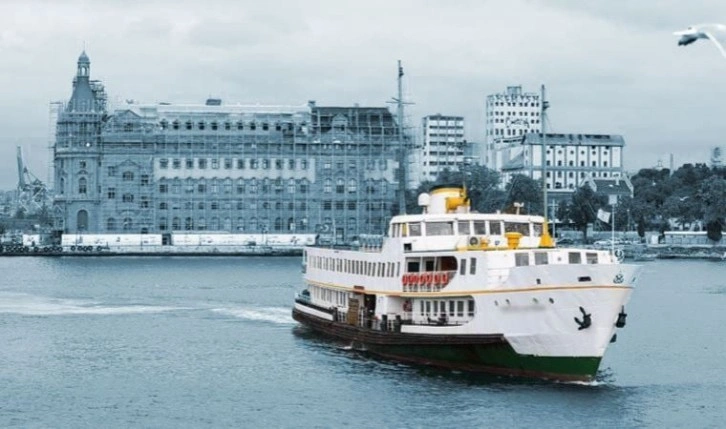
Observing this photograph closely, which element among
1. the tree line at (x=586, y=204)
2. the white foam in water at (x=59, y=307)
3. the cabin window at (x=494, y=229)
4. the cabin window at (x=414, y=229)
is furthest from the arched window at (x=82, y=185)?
the cabin window at (x=494, y=229)

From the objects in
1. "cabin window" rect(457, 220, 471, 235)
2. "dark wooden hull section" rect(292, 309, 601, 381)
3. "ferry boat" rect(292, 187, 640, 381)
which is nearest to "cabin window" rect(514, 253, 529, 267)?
"ferry boat" rect(292, 187, 640, 381)

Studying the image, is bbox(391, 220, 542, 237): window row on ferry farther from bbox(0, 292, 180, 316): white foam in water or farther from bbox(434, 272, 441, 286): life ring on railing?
bbox(0, 292, 180, 316): white foam in water

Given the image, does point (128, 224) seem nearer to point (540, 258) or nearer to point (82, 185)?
point (82, 185)

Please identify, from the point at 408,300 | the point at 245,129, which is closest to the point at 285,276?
the point at 245,129

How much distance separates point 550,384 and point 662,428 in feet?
21.6

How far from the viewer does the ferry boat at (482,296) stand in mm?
49469

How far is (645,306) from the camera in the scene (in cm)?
8912

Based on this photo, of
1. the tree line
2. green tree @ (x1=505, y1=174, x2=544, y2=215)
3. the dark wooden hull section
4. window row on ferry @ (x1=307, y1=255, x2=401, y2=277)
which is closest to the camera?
the dark wooden hull section

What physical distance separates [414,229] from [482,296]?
663cm

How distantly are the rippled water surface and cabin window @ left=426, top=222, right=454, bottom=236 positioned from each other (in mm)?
5879

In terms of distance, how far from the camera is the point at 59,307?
88375mm

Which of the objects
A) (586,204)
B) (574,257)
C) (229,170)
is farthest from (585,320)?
(586,204)

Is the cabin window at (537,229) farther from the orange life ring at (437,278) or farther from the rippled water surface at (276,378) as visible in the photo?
the rippled water surface at (276,378)

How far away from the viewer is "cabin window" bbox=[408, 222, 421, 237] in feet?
188
